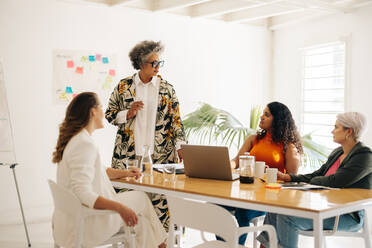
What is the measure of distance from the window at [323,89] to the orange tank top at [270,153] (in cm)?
207

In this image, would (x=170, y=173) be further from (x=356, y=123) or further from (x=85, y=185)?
(x=356, y=123)

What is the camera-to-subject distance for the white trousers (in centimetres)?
252

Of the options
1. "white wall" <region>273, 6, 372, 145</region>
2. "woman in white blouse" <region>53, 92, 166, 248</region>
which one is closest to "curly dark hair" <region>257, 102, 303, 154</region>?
"woman in white blouse" <region>53, 92, 166, 248</region>

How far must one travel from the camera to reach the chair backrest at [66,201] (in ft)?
7.33

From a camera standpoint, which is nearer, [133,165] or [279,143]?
[133,165]

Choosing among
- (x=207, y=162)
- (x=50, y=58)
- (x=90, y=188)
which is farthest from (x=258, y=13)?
(x=90, y=188)

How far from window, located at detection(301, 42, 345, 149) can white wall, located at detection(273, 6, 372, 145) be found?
10cm

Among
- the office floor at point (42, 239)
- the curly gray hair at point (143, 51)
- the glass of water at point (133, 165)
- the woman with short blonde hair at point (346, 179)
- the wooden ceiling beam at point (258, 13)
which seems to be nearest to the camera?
the woman with short blonde hair at point (346, 179)

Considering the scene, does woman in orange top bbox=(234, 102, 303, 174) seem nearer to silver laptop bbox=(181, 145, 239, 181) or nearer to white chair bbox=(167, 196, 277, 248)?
silver laptop bbox=(181, 145, 239, 181)

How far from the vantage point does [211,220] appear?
6.66 ft

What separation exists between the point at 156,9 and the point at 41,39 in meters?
1.31

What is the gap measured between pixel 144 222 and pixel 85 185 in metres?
0.44

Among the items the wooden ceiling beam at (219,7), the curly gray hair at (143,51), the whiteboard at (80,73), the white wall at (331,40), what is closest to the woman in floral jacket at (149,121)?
the curly gray hair at (143,51)

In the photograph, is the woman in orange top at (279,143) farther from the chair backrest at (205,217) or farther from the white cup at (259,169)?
the chair backrest at (205,217)
